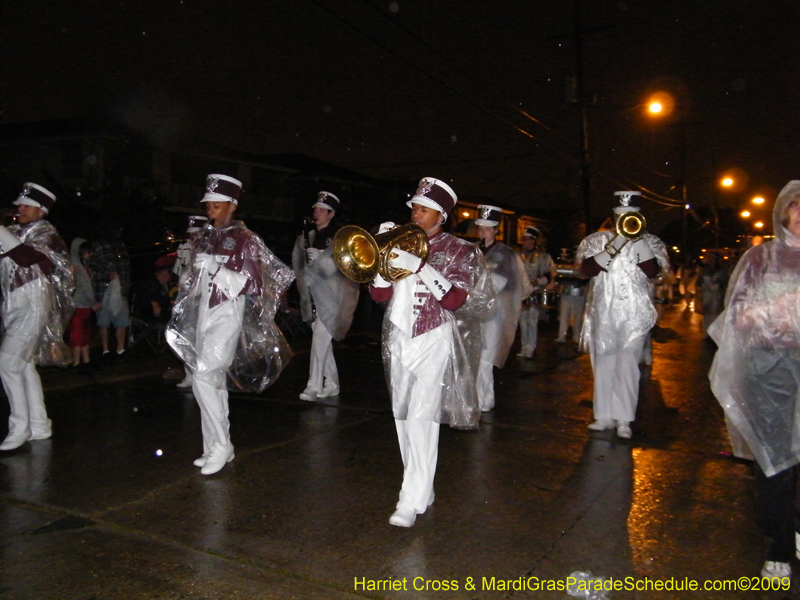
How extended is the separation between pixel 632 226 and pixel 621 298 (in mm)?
615

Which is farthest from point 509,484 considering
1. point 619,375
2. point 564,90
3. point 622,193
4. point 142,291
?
point 564,90

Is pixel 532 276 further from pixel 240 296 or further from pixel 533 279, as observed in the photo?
pixel 240 296

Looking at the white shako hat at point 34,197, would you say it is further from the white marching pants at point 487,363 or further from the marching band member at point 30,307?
the white marching pants at point 487,363

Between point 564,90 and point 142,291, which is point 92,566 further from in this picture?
point 564,90

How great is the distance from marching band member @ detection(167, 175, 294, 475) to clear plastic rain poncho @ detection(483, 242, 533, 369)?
8.28 ft

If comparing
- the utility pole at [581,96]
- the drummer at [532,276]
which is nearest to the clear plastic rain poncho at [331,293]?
the drummer at [532,276]

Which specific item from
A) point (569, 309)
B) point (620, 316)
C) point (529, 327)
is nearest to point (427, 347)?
point (620, 316)

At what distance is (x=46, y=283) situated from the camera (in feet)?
18.2

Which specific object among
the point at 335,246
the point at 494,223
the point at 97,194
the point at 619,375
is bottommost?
the point at 619,375

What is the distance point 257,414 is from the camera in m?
6.83

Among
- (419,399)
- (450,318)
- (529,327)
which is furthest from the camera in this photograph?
(529,327)

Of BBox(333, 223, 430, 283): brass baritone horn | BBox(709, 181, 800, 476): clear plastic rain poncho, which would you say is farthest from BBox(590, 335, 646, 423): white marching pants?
BBox(333, 223, 430, 283): brass baritone horn

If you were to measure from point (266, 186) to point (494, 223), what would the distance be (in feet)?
87.1

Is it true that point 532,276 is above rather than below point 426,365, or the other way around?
above
